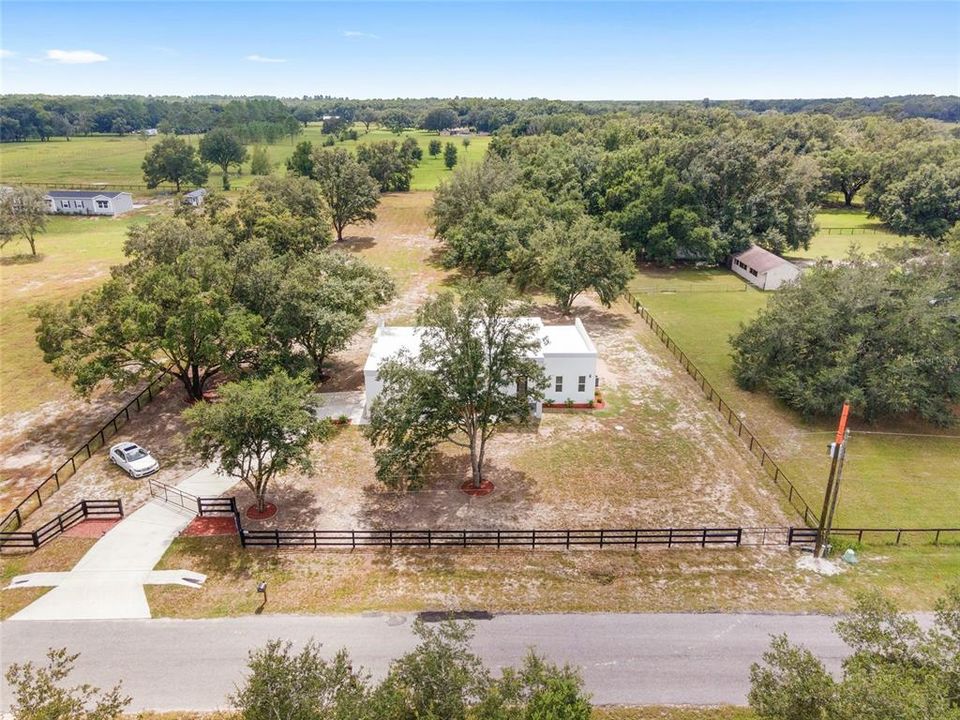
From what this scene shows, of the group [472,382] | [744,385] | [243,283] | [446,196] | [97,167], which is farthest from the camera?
[97,167]

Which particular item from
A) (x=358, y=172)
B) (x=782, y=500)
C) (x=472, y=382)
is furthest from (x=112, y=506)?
(x=358, y=172)

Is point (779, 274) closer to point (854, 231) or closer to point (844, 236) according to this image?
point (844, 236)

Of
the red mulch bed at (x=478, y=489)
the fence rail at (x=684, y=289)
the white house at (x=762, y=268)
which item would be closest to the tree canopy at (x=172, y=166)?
the fence rail at (x=684, y=289)

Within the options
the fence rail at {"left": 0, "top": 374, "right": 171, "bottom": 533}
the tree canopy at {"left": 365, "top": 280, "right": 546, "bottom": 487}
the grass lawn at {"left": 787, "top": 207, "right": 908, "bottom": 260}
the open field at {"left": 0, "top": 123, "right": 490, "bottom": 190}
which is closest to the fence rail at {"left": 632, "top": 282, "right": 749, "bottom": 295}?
the grass lawn at {"left": 787, "top": 207, "right": 908, "bottom": 260}

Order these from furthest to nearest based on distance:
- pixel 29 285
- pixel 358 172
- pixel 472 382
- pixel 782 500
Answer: pixel 358 172 → pixel 29 285 → pixel 782 500 → pixel 472 382

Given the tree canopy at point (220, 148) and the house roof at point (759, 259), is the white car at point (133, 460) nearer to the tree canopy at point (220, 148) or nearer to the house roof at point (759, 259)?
the house roof at point (759, 259)

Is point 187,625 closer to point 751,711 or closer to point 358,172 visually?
point 751,711

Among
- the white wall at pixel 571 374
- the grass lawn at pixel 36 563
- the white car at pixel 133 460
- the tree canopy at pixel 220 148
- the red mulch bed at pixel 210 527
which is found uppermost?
the tree canopy at pixel 220 148
